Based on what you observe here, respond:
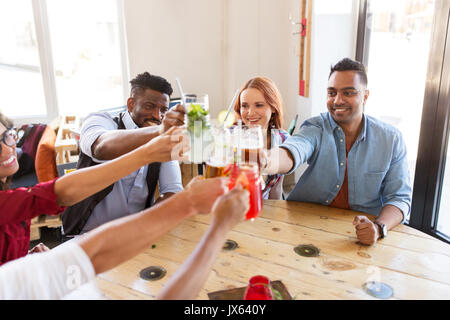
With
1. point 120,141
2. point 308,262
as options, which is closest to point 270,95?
point 120,141

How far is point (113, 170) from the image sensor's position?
123 cm

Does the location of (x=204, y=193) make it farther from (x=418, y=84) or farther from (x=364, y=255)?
(x=418, y=84)

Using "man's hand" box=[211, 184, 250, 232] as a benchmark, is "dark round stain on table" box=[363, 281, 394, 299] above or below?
below

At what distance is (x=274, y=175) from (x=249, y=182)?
1.13m

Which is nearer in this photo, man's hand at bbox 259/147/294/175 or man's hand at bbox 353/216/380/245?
man's hand at bbox 353/216/380/245

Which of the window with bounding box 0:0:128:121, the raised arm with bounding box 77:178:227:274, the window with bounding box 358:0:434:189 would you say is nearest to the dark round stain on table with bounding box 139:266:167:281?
the raised arm with bounding box 77:178:227:274

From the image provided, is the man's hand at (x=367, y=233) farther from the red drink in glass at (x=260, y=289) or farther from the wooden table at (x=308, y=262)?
the red drink in glass at (x=260, y=289)

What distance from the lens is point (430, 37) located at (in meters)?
2.36

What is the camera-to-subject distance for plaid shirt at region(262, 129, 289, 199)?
81.0 inches

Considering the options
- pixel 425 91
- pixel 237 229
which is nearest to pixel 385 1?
pixel 425 91

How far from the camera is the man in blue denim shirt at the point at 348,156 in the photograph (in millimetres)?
1699

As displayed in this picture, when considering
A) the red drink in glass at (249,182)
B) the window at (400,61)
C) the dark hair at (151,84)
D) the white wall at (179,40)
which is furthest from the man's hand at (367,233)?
the white wall at (179,40)

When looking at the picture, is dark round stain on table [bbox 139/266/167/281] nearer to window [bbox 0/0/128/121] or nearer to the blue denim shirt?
the blue denim shirt

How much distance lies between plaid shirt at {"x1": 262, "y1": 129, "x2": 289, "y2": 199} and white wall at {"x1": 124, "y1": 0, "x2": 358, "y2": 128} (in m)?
1.46
